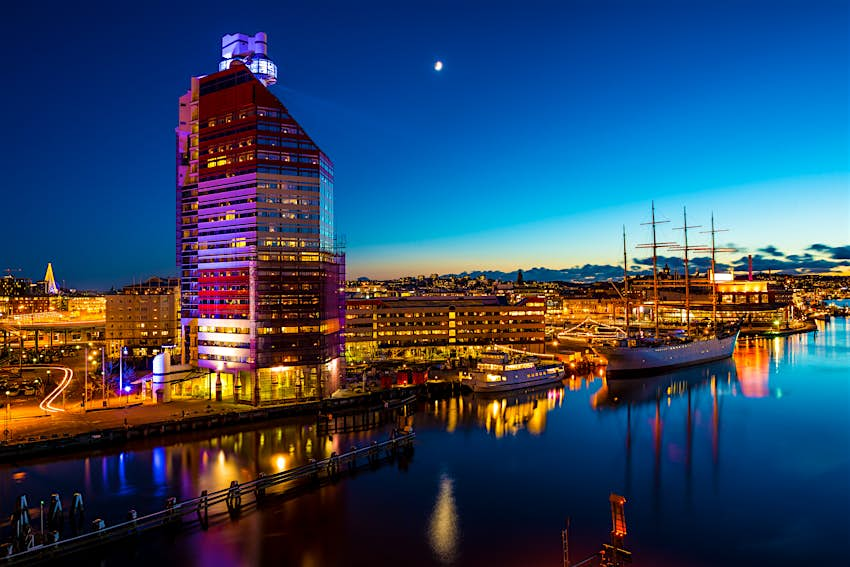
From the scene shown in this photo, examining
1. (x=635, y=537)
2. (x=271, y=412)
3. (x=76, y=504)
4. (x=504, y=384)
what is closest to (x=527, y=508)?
(x=635, y=537)

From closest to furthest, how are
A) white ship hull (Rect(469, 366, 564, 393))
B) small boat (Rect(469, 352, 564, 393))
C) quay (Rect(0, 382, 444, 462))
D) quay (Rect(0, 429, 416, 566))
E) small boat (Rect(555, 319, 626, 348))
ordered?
quay (Rect(0, 429, 416, 566)), quay (Rect(0, 382, 444, 462)), white ship hull (Rect(469, 366, 564, 393)), small boat (Rect(469, 352, 564, 393)), small boat (Rect(555, 319, 626, 348))

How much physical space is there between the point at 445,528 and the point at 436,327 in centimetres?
4929

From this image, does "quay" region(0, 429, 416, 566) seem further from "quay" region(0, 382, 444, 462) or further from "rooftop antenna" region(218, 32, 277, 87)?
"rooftop antenna" region(218, 32, 277, 87)

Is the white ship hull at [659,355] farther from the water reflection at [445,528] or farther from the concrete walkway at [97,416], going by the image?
the water reflection at [445,528]

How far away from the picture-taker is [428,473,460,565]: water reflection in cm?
2120

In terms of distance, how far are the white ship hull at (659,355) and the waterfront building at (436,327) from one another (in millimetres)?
9326

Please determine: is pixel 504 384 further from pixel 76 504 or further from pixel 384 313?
pixel 76 504

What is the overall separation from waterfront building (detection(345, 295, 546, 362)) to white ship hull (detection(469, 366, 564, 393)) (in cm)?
1622

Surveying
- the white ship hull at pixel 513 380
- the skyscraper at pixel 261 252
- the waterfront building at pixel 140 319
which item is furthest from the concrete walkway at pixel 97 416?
the waterfront building at pixel 140 319

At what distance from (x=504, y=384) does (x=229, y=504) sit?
104 ft

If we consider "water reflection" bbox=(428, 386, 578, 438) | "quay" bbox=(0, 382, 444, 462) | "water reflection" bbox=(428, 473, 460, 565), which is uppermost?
"quay" bbox=(0, 382, 444, 462)

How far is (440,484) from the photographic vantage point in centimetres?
2866

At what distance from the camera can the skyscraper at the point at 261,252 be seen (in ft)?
147

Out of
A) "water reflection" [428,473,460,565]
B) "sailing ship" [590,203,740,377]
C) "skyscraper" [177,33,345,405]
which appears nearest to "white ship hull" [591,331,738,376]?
"sailing ship" [590,203,740,377]
